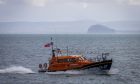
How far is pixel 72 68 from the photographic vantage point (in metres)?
58.7

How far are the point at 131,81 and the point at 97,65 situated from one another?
515 centimetres

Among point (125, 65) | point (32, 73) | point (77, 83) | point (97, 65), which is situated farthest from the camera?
point (125, 65)

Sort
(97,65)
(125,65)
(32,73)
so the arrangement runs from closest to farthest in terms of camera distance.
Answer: (97,65), (32,73), (125,65)

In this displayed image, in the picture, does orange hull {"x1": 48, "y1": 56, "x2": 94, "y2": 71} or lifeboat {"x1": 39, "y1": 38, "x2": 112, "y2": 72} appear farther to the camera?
orange hull {"x1": 48, "y1": 56, "x2": 94, "y2": 71}

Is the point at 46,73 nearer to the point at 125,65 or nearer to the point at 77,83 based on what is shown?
the point at 77,83

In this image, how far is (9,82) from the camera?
53.8 m

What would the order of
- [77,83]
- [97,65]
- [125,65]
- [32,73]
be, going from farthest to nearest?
[125,65] < [32,73] < [97,65] < [77,83]

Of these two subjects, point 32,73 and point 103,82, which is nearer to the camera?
point 103,82

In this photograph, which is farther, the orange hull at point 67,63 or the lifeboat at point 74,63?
the orange hull at point 67,63

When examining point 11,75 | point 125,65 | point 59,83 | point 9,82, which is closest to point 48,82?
point 59,83

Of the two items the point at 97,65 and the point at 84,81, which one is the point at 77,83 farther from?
the point at 97,65

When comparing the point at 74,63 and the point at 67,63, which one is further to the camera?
the point at 67,63

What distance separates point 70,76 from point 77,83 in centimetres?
567

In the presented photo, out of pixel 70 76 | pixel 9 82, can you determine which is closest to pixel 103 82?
pixel 70 76
